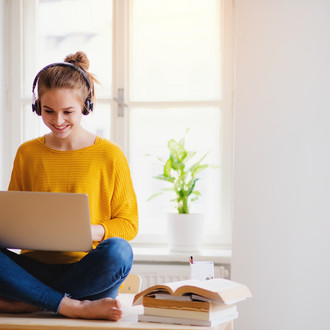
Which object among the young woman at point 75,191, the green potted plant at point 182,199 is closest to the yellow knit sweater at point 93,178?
the young woman at point 75,191

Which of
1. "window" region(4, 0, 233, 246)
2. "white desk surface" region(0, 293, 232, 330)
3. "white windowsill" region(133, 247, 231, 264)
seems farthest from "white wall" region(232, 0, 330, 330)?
"white desk surface" region(0, 293, 232, 330)

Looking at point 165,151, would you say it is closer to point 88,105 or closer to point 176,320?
point 88,105

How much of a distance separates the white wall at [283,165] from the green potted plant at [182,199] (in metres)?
0.22

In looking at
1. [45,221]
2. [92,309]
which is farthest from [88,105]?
[92,309]

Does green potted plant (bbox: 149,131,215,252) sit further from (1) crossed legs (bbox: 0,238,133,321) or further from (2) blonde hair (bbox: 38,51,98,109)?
(1) crossed legs (bbox: 0,238,133,321)

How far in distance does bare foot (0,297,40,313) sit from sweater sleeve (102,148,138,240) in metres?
0.34

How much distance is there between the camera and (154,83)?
2.94 meters

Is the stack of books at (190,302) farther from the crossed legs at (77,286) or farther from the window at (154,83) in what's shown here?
the window at (154,83)

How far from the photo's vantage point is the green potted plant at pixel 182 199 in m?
2.64

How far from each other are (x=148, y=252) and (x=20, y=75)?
46.4 inches

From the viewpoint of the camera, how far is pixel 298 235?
2480 millimetres

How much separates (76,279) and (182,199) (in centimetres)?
113

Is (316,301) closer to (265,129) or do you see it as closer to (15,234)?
(265,129)

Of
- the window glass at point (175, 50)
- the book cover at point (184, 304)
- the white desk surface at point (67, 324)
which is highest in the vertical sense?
the window glass at point (175, 50)
